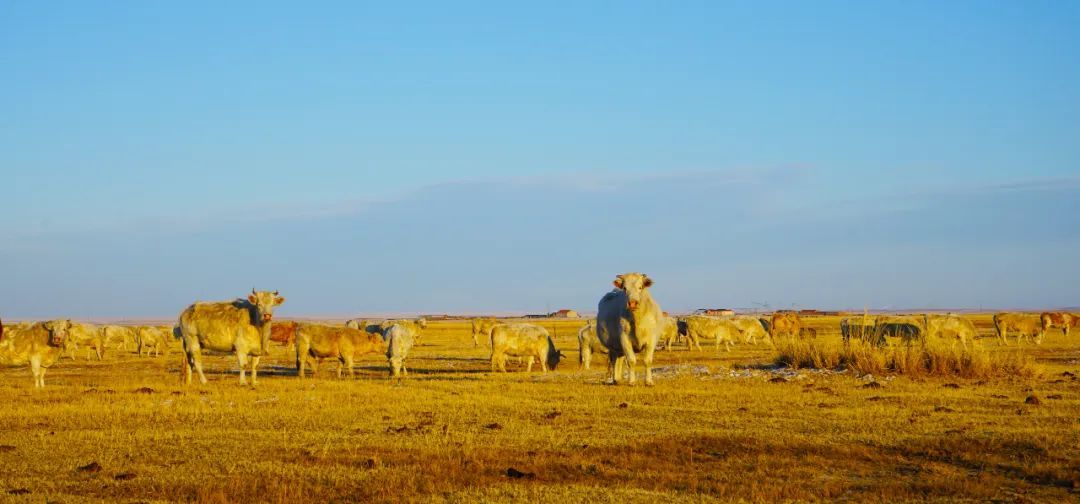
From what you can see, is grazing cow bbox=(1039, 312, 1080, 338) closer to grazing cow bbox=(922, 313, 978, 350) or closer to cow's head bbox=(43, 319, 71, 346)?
grazing cow bbox=(922, 313, 978, 350)

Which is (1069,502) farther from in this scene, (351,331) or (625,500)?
(351,331)

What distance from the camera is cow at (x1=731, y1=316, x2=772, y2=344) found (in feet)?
181

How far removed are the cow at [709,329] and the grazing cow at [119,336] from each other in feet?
111

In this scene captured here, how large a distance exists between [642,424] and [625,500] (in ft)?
20.1

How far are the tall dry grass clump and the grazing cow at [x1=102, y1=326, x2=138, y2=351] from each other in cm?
4566

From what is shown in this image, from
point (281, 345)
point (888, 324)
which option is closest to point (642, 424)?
point (888, 324)

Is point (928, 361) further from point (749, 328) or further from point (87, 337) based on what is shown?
point (87, 337)

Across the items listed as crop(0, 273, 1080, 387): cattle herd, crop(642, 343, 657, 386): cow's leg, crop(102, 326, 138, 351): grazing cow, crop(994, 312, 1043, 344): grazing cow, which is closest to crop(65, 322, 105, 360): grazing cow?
crop(102, 326, 138, 351): grazing cow

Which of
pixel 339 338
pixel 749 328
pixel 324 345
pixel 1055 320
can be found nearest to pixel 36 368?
pixel 324 345

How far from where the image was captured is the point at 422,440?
14.7 m

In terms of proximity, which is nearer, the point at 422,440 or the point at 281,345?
the point at 422,440

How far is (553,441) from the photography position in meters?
14.4

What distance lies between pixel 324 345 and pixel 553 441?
646 inches

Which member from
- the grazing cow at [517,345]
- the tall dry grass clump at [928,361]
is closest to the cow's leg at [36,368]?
the grazing cow at [517,345]
